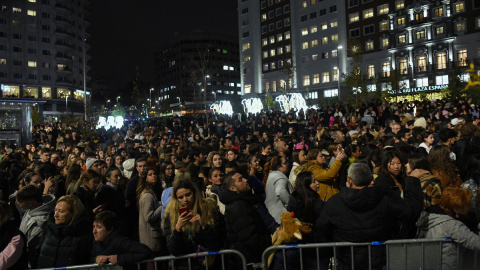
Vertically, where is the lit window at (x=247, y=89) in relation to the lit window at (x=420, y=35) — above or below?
below

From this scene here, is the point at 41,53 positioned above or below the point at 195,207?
above

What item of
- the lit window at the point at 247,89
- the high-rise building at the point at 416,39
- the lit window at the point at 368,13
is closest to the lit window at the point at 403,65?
the high-rise building at the point at 416,39

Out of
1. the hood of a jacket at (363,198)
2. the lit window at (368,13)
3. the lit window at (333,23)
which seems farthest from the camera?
the lit window at (333,23)

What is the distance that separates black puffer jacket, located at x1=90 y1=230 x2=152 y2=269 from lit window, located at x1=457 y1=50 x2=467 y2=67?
5653cm

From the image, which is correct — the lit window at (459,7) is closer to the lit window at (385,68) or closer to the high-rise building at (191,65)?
the lit window at (385,68)

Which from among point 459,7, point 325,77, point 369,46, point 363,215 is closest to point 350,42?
point 369,46

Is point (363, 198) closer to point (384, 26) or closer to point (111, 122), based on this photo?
point (111, 122)

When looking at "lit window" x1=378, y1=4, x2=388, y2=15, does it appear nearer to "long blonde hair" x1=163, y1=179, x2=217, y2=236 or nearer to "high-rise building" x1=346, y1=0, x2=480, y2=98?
"high-rise building" x1=346, y1=0, x2=480, y2=98

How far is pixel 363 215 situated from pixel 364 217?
0.08 feet

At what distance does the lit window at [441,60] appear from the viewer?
52316 mm

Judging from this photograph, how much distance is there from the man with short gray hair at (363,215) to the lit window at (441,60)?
186 feet

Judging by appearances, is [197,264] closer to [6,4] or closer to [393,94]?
[393,94]

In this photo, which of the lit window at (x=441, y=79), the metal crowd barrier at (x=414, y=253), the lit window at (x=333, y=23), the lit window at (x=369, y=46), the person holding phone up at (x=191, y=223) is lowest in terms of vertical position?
the metal crowd barrier at (x=414, y=253)

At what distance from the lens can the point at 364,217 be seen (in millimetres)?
3887
